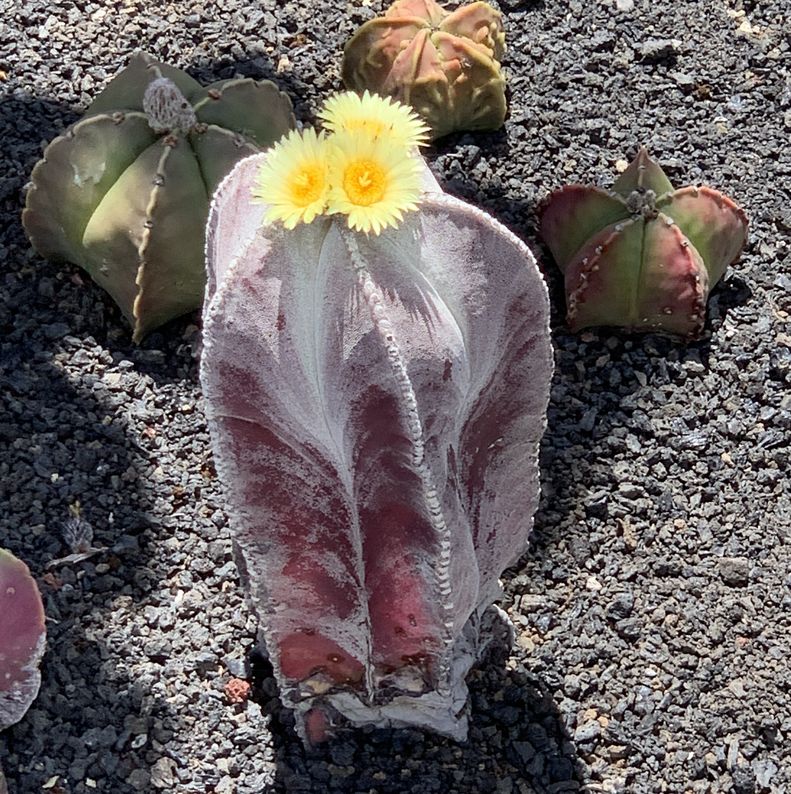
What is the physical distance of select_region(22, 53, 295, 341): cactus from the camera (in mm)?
2488

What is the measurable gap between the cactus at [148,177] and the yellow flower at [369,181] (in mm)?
1013

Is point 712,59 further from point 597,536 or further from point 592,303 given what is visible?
point 597,536

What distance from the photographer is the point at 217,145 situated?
251 centimetres

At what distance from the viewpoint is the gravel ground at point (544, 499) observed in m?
2.20

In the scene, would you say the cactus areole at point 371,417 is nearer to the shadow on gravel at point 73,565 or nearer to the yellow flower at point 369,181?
the yellow flower at point 369,181

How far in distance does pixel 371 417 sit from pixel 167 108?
112 cm

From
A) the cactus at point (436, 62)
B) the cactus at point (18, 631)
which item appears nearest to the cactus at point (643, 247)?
the cactus at point (436, 62)

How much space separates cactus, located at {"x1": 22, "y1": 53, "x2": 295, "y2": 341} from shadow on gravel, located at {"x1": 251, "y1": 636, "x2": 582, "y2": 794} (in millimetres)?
834

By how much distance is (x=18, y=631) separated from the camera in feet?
6.36

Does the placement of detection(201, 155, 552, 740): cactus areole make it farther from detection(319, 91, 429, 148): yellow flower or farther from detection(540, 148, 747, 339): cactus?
detection(540, 148, 747, 339): cactus

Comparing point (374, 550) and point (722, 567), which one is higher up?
point (374, 550)

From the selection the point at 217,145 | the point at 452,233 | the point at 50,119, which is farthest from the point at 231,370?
the point at 50,119

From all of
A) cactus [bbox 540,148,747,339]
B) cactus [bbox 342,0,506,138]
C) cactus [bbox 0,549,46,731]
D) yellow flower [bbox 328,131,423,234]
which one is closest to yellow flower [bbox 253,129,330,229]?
yellow flower [bbox 328,131,423,234]

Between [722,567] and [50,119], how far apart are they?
73.6 inches
